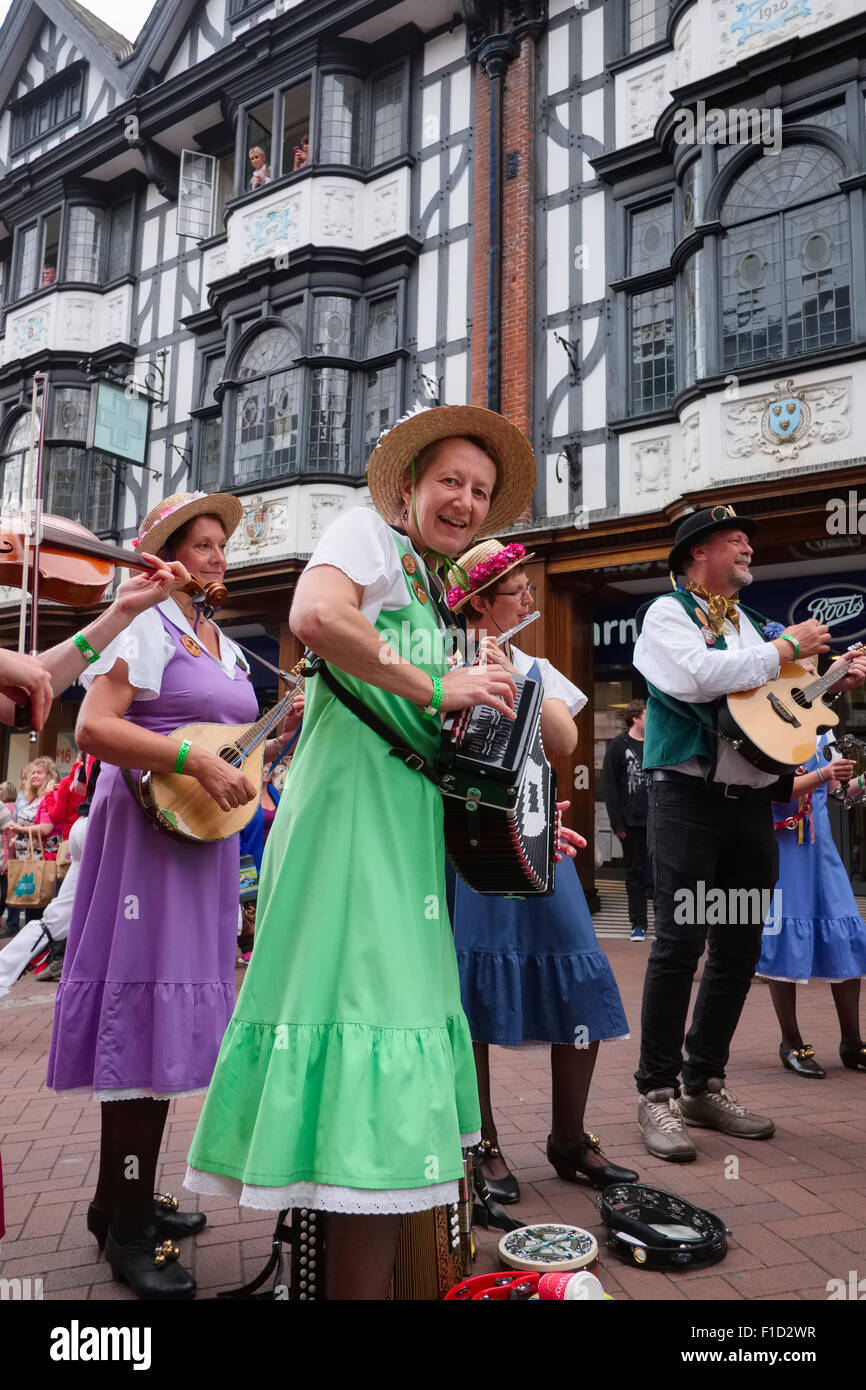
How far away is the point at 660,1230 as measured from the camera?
8.64 ft

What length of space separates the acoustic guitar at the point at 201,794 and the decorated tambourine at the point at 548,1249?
4.33ft

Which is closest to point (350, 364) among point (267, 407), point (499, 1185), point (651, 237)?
point (267, 407)

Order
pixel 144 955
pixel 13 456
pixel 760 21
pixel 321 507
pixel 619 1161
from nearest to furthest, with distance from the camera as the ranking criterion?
pixel 144 955, pixel 619 1161, pixel 760 21, pixel 321 507, pixel 13 456

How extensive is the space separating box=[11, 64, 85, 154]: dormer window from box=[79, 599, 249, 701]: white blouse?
1885cm

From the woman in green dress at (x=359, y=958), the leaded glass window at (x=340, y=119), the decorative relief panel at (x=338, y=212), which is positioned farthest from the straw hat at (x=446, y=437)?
the leaded glass window at (x=340, y=119)

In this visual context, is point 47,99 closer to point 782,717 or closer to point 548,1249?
point 782,717

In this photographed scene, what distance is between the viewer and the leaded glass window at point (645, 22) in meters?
11.0

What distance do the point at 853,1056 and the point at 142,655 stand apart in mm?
4176

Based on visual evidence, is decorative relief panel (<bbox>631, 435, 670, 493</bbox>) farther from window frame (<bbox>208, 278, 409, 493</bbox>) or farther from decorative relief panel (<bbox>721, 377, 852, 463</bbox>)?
window frame (<bbox>208, 278, 409, 493</bbox>)

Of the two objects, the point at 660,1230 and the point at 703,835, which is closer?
the point at 660,1230

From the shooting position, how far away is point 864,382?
354 inches

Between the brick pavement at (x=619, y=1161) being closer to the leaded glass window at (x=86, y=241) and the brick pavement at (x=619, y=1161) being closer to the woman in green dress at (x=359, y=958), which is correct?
the woman in green dress at (x=359, y=958)

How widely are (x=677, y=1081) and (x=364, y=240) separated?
12.7 m

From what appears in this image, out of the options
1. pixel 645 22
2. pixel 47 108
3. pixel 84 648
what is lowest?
pixel 84 648
